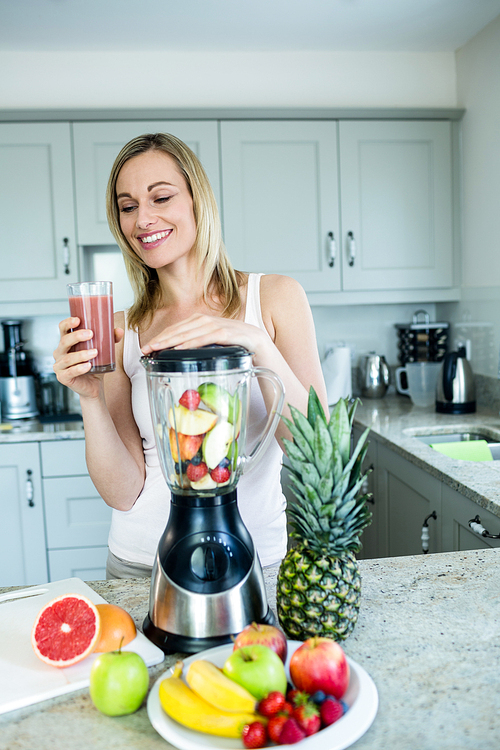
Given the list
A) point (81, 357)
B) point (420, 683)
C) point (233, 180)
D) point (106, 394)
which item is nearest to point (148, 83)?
point (233, 180)

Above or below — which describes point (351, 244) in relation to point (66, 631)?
above

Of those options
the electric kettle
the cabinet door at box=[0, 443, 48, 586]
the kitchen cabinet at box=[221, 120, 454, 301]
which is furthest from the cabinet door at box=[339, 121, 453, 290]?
the cabinet door at box=[0, 443, 48, 586]

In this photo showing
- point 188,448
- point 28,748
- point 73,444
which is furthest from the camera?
point 73,444

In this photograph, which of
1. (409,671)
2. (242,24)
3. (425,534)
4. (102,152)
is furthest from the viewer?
(102,152)

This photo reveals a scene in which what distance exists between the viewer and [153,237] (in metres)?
1.22

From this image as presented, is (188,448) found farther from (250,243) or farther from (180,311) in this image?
(250,243)

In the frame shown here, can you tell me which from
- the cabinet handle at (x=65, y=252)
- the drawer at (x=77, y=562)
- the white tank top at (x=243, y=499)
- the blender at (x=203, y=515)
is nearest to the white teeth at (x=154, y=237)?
the white tank top at (x=243, y=499)

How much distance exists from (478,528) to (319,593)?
0.96 m

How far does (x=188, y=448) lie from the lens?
796 millimetres

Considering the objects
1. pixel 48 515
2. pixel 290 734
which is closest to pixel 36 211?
pixel 48 515

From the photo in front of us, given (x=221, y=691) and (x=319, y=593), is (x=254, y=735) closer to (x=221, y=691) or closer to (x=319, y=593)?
(x=221, y=691)

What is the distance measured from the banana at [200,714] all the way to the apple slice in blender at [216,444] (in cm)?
26

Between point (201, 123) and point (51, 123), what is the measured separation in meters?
0.64

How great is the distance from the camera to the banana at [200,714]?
2.04 feet
